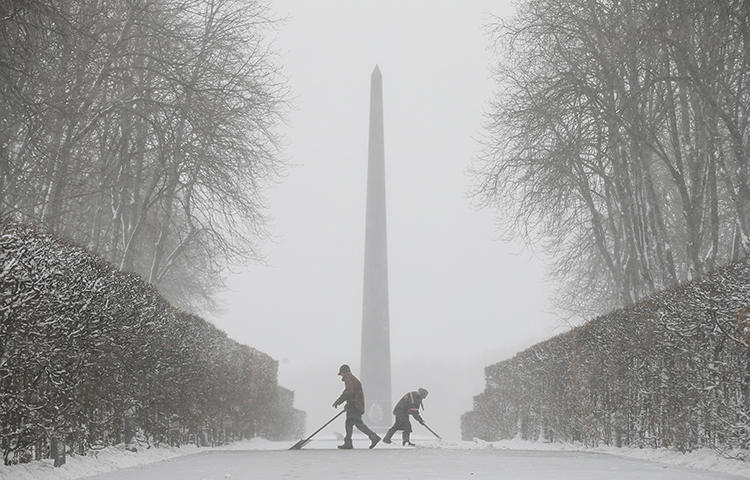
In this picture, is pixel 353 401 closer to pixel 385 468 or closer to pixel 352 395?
pixel 352 395

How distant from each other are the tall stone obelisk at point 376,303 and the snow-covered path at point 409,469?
2457 cm

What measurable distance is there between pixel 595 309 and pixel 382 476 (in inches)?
904

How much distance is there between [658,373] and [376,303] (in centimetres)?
2529

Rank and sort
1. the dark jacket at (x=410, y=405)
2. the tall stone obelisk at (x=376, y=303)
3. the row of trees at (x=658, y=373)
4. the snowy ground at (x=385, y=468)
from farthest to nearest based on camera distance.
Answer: the tall stone obelisk at (x=376, y=303) → the dark jacket at (x=410, y=405) → the row of trees at (x=658, y=373) → the snowy ground at (x=385, y=468)

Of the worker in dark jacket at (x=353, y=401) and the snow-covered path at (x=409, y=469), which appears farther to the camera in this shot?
the worker in dark jacket at (x=353, y=401)

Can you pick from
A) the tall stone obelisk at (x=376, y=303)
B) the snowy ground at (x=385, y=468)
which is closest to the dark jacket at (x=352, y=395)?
the snowy ground at (x=385, y=468)

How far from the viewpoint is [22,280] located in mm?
6879

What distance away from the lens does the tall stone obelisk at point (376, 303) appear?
3589 cm

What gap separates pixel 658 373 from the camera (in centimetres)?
1088

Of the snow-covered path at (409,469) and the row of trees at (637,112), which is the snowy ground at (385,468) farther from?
the row of trees at (637,112)

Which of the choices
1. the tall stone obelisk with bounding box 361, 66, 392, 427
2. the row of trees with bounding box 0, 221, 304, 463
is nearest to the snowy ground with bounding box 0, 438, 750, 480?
the row of trees with bounding box 0, 221, 304, 463


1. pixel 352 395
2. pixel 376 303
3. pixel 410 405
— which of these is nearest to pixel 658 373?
pixel 352 395

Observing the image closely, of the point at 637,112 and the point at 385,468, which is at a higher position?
the point at 637,112

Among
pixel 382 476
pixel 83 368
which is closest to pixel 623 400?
pixel 382 476
